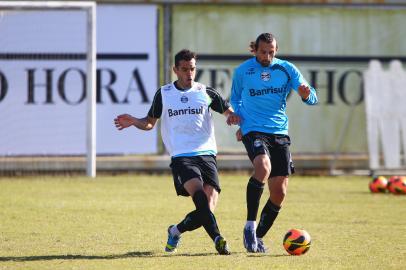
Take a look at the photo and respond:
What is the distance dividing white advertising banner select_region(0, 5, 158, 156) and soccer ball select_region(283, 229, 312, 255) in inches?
433

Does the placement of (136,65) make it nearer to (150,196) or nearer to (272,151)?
(150,196)

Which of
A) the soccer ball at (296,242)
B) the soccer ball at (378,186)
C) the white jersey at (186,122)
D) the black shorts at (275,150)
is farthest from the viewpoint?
the soccer ball at (378,186)

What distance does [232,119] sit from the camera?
1063cm

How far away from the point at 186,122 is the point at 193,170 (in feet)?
1.74

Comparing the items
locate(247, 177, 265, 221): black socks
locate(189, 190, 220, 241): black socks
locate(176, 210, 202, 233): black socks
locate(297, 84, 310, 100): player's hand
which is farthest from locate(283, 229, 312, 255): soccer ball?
locate(297, 84, 310, 100): player's hand

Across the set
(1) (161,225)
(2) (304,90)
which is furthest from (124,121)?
(1) (161,225)

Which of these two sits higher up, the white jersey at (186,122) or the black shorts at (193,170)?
the white jersey at (186,122)

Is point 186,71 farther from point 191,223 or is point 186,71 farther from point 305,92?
point 191,223

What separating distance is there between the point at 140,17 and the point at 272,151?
1104 cm

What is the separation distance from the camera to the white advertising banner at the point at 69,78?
20.5 metres

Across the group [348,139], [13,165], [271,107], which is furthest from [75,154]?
[271,107]

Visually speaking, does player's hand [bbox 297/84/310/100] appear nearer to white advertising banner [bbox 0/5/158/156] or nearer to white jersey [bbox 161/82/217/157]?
white jersey [bbox 161/82/217/157]

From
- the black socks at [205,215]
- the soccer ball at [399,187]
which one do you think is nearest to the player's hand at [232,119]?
the black socks at [205,215]

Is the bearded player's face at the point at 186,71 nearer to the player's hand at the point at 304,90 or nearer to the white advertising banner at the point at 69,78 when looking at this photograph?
the player's hand at the point at 304,90
